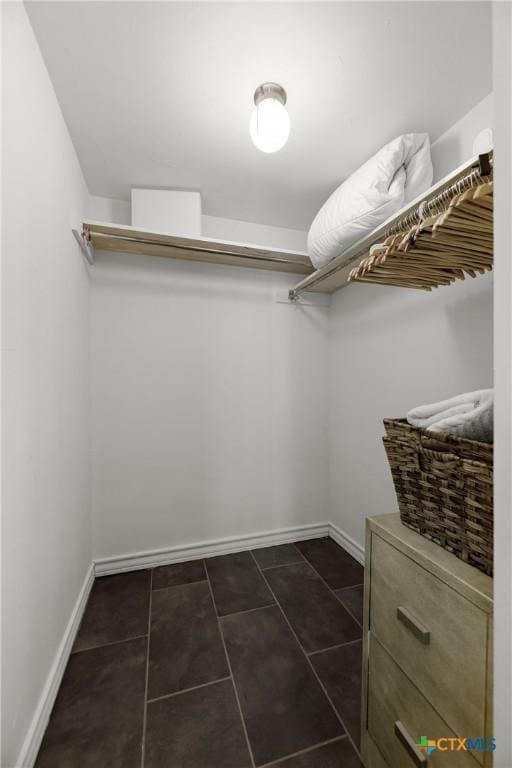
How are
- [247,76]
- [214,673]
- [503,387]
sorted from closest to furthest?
[503,387], [247,76], [214,673]

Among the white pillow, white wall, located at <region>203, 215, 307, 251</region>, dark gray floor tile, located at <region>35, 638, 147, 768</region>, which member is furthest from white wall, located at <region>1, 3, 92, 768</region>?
the white pillow

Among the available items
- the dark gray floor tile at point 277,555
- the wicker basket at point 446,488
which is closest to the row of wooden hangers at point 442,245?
the wicker basket at point 446,488

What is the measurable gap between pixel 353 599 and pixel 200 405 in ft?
4.63

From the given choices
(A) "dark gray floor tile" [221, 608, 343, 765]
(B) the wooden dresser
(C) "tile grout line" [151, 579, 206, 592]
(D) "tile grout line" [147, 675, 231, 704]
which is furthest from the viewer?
(C) "tile grout line" [151, 579, 206, 592]

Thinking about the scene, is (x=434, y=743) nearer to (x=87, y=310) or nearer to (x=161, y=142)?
(x=87, y=310)

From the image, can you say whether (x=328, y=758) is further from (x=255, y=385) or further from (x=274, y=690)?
(x=255, y=385)

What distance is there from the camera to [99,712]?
1.08 meters

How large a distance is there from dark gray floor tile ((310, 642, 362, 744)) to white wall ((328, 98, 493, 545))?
2.35 ft

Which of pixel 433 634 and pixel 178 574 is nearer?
pixel 433 634

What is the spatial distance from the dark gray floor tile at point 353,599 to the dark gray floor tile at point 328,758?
0.55 meters

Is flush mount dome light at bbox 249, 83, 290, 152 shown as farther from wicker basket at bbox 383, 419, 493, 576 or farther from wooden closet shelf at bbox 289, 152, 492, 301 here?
wicker basket at bbox 383, 419, 493, 576

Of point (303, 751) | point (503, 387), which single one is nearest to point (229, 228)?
point (503, 387)

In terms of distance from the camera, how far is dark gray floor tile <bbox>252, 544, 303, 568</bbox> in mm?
1982

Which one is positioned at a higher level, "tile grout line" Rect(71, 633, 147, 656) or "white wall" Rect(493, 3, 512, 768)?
"white wall" Rect(493, 3, 512, 768)
